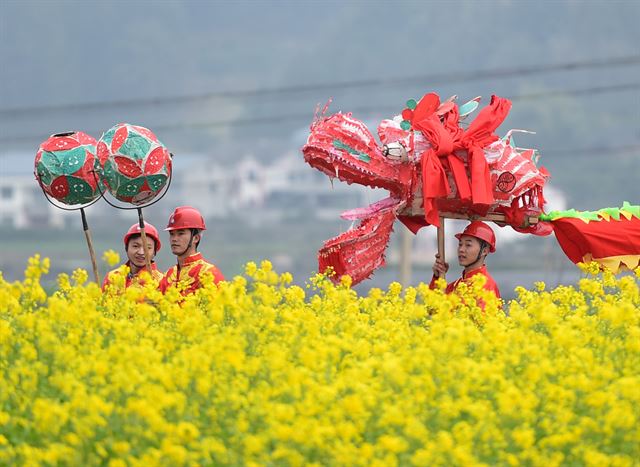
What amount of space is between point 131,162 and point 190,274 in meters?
0.99

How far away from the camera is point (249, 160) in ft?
205

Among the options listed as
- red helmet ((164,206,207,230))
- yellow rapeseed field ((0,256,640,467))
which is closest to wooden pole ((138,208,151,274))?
red helmet ((164,206,207,230))

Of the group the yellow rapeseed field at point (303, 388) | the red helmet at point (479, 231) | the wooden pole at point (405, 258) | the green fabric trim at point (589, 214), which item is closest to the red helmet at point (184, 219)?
the red helmet at point (479, 231)

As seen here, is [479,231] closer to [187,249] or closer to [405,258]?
[187,249]

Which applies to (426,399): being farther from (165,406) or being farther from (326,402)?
(165,406)

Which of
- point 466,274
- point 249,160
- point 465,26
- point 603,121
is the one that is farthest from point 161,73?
point 466,274

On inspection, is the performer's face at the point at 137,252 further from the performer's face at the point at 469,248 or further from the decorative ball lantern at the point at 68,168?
the performer's face at the point at 469,248

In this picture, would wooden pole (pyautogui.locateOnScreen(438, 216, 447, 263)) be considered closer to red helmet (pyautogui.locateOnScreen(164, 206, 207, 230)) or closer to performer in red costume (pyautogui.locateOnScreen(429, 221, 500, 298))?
performer in red costume (pyautogui.locateOnScreen(429, 221, 500, 298))

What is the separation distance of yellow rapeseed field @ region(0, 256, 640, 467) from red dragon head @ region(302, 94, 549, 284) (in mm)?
1426

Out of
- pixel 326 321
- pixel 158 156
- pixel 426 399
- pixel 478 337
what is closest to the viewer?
pixel 426 399

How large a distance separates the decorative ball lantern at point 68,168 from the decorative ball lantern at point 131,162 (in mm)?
70

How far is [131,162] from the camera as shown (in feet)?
25.8

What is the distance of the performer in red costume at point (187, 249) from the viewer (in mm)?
8570

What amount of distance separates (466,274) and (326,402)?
3.04 m
